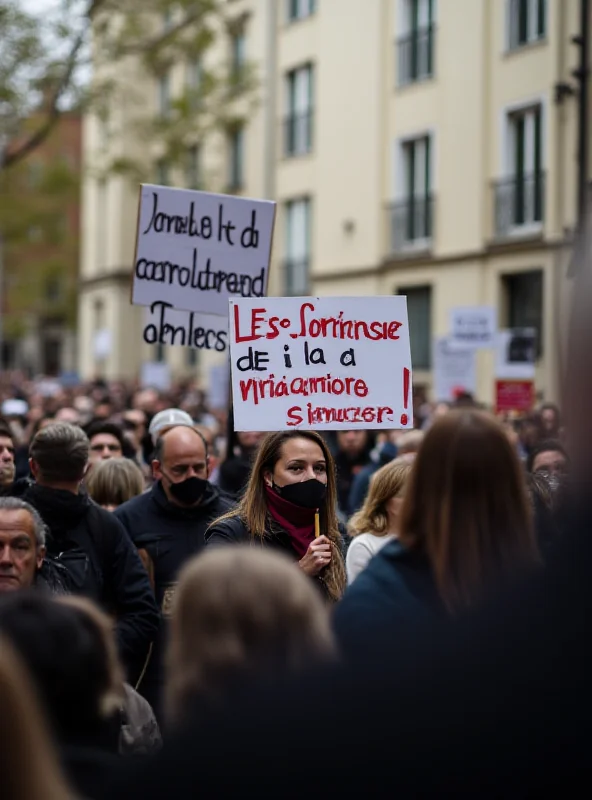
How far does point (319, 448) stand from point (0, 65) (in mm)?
17307

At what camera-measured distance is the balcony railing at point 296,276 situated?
3133 cm

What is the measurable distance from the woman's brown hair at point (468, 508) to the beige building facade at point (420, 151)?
1816 cm

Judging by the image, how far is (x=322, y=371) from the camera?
6.22 m

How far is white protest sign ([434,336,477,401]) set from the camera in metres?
17.8

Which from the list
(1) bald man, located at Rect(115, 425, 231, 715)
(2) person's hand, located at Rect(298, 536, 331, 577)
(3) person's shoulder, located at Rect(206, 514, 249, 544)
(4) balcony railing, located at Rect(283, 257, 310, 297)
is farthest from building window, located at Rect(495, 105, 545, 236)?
(2) person's hand, located at Rect(298, 536, 331, 577)

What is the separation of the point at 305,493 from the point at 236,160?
30634mm

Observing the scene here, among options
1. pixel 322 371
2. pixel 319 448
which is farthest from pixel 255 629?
pixel 322 371

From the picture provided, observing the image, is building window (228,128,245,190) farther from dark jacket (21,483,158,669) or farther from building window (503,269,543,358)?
dark jacket (21,483,158,669)

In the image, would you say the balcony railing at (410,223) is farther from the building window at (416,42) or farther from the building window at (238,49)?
the building window at (238,49)

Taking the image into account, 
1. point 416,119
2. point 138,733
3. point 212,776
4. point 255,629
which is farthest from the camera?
point 416,119

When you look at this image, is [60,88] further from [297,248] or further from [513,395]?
[297,248]

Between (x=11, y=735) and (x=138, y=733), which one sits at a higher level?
(x=11, y=735)

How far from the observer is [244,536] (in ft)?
17.1

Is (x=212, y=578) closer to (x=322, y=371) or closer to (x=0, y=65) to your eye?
(x=322, y=371)
